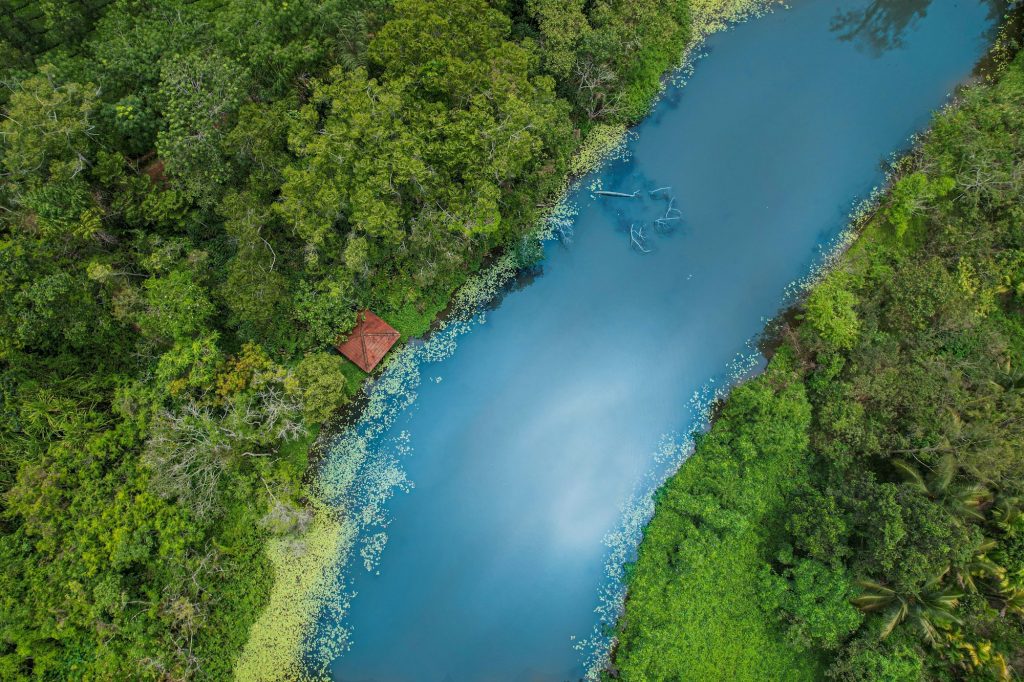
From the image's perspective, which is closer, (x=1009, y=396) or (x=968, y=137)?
(x=1009, y=396)

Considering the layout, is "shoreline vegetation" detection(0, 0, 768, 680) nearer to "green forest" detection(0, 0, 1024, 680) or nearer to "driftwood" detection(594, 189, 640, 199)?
"green forest" detection(0, 0, 1024, 680)

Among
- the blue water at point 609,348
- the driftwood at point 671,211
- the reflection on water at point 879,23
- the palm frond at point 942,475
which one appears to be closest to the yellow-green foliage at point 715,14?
the blue water at point 609,348

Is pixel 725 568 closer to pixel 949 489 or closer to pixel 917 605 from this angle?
pixel 917 605

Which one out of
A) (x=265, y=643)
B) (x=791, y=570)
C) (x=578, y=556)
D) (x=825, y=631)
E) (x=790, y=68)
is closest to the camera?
(x=825, y=631)

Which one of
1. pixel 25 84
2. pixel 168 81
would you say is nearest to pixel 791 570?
pixel 168 81

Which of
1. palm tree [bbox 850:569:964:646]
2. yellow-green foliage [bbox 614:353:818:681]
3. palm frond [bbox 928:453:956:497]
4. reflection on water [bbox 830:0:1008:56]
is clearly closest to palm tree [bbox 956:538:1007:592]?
palm tree [bbox 850:569:964:646]

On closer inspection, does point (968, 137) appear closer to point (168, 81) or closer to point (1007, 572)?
point (1007, 572)

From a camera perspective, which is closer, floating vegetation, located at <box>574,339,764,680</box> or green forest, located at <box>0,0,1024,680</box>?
green forest, located at <box>0,0,1024,680</box>
